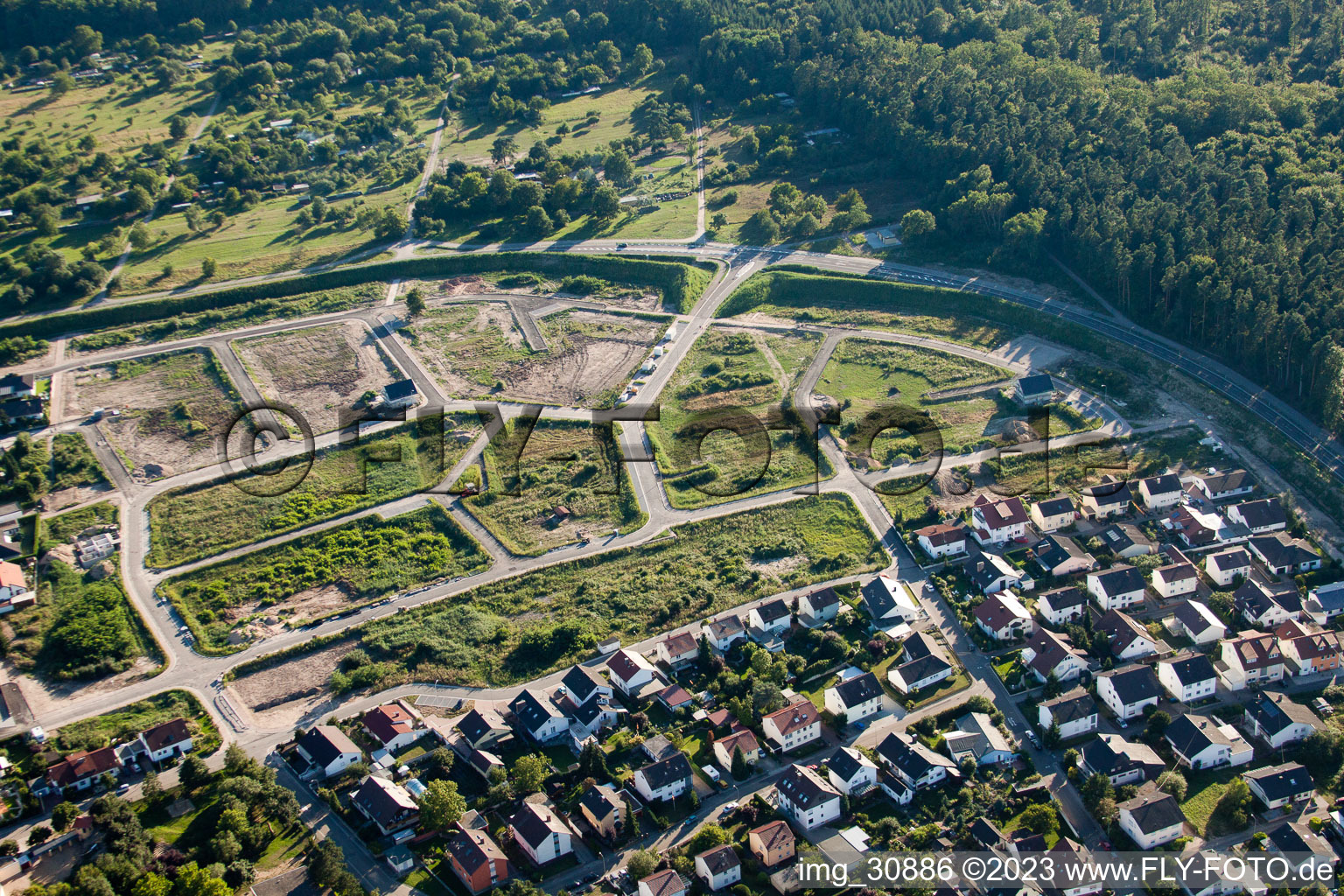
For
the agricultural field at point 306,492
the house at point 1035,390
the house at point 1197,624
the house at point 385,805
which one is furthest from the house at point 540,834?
the house at point 1035,390

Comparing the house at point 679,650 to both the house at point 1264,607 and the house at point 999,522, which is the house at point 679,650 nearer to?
the house at point 999,522

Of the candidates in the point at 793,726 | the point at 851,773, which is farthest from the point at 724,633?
the point at 851,773

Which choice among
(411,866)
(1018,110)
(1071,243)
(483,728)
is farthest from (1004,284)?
(411,866)

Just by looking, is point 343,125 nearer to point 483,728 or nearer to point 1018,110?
point 1018,110

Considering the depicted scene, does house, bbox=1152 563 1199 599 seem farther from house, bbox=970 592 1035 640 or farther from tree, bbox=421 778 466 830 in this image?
tree, bbox=421 778 466 830

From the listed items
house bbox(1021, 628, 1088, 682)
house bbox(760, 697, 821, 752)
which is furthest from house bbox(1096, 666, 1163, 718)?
house bbox(760, 697, 821, 752)

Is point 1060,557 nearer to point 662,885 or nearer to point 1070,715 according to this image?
point 1070,715

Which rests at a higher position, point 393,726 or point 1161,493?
point 393,726
